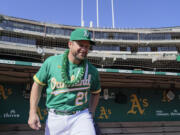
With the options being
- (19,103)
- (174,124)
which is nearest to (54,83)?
(19,103)

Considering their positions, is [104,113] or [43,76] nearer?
[43,76]

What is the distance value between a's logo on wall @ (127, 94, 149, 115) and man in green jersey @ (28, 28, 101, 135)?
162 inches

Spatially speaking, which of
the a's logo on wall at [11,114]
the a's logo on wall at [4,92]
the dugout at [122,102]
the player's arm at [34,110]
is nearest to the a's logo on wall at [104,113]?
the dugout at [122,102]

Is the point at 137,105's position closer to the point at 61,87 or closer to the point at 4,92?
the point at 4,92

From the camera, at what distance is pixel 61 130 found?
63.3 inches

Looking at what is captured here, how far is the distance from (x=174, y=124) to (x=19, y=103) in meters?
5.18

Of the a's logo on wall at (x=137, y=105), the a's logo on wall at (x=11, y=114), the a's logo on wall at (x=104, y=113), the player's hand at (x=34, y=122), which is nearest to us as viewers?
the player's hand at (x=34, y=122)

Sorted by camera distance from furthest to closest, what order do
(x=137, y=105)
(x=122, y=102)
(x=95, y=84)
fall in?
(x=137, y=105) < (x=122, y=102) < (x=95, y=84)

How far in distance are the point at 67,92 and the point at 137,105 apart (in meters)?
4.45

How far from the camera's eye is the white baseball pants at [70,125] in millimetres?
A: 1585

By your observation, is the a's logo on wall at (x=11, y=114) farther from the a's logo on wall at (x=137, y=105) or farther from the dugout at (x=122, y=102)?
the a's logo on wall at (x=137, y=105)

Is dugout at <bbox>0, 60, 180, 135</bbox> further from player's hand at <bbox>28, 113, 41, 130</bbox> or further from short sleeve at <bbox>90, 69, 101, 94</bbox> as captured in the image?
player's hand at <bbox>28, 113, 41, 130</bbox>

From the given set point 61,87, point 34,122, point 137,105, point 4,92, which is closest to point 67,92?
point 61,87

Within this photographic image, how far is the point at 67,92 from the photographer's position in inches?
64.4
